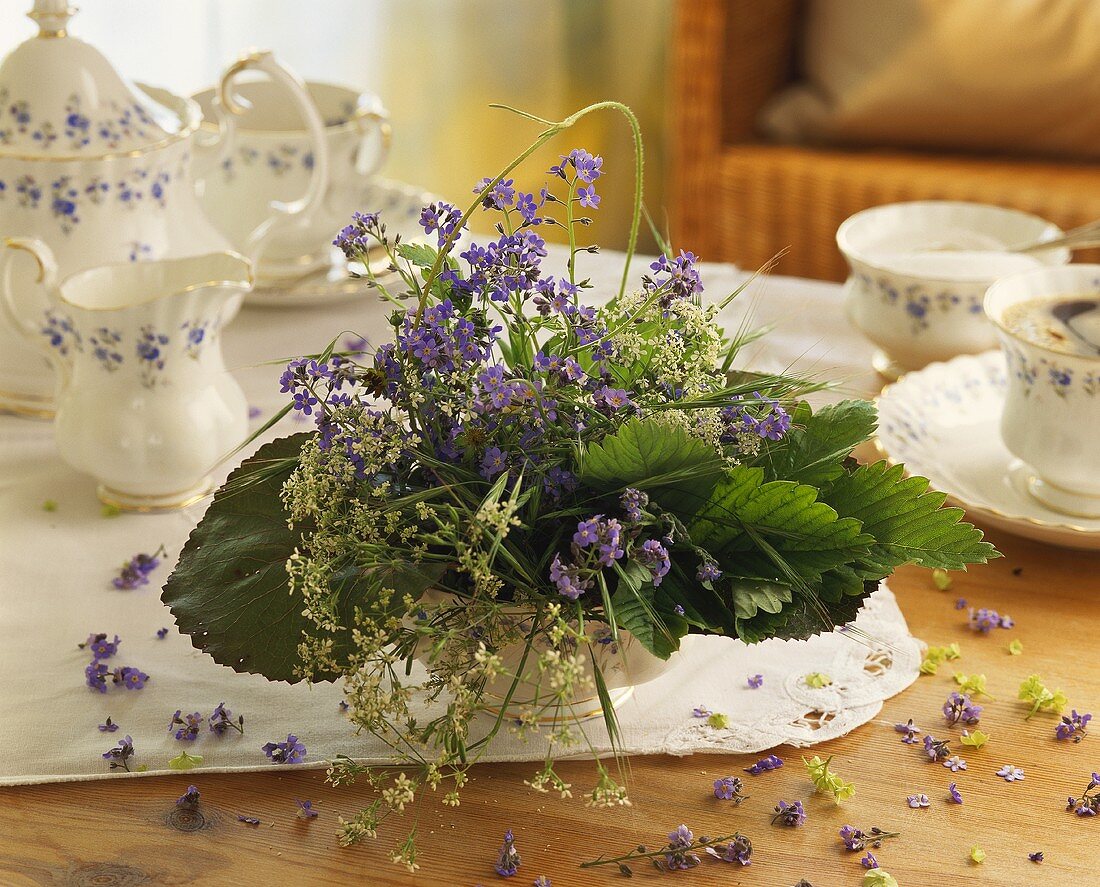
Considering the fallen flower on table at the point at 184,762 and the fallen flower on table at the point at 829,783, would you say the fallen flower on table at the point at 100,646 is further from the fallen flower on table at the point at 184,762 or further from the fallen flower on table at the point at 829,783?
the fallen flower on table at the point at 829,783

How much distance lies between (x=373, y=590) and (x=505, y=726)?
0.49ft

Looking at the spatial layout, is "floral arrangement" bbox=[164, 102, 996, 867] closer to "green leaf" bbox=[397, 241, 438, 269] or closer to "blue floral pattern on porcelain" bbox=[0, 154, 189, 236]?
"green leaf" bbox=[397, 241, 438, 269]

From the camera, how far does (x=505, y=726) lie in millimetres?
707

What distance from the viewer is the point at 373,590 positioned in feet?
1.99

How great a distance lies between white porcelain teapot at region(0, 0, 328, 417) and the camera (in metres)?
0.98

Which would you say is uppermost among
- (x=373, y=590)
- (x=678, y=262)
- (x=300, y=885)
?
(x=678, y=262)

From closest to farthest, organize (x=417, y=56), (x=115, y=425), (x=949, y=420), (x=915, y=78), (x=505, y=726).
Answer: (x=505, y=726)
(x=115, y=425)
(x=949, y=420)
(x=915, y=78)
(x=417, y=56)

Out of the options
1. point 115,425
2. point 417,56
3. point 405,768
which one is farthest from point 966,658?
point 417,56

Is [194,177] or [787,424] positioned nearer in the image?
[787,424]

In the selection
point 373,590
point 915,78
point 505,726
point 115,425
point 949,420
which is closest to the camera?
point 373,590

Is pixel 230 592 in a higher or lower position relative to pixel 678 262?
lower

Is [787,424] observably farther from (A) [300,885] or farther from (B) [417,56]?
(B) [417,56]

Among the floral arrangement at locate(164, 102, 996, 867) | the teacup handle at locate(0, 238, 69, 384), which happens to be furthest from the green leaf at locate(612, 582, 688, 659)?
the teacup handle at locate(0, 238, 69, 384)

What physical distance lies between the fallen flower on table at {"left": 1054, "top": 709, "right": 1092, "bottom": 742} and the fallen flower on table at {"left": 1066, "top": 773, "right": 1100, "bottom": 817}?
1.6 inches
